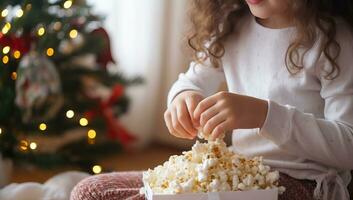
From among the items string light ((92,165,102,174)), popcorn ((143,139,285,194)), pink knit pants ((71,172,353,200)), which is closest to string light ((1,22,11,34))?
string light ((92,165,102,174))

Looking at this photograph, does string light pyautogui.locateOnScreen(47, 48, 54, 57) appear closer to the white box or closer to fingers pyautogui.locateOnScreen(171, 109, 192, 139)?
fingers pyautogui.locateOnScreen(171, 109, 192, 139)

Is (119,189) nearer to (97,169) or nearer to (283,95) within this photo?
(283,95)

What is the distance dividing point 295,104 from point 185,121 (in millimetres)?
217

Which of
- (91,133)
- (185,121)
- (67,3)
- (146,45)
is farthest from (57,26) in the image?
(185,121)

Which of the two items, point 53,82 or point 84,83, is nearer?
point 53,82

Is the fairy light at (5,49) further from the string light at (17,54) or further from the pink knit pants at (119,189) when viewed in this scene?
the pink knit pants at (119,189)

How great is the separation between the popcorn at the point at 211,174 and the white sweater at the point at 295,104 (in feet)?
0.25

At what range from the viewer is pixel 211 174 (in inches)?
32.6

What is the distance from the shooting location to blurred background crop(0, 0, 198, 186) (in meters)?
1.52

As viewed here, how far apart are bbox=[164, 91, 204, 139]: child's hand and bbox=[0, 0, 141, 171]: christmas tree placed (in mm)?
610

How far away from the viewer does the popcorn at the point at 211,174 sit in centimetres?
82

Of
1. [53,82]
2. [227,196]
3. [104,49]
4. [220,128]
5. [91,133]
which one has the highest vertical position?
[104,49]

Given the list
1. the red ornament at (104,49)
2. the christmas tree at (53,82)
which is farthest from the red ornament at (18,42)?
the red ornament at (104,49)

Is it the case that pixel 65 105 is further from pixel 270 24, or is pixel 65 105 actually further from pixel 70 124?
pixel 270 24
